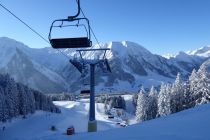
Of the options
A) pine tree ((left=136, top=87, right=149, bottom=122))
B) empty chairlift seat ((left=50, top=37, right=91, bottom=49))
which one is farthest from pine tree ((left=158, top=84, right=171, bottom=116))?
empty chairlift seat ((left=50, top=37, right=91, bottom=49))

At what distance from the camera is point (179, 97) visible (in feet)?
227

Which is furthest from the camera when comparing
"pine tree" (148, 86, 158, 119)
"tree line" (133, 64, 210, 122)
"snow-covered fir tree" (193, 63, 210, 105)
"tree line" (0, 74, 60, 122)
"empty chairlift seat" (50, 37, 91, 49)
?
A: "pine tree" (148, 86, 158, 119)

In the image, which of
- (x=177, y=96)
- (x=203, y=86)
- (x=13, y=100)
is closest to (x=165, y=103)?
(x=177, y=96)

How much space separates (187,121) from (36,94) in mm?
102695

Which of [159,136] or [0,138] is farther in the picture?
[0,138]

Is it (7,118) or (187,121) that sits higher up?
(187,121)

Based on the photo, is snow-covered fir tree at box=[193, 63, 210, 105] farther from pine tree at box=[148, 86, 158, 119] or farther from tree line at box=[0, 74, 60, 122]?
tree line at box=[0, 74, 60, 122]

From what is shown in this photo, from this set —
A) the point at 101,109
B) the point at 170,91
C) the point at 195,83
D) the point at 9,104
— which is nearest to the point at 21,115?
the point at 9,104

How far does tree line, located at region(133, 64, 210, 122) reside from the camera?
195 ft

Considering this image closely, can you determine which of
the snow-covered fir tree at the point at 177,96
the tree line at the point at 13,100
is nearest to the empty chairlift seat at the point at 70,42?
the snow-covered fir tree at the point at 177,96

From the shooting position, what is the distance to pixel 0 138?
61125mm

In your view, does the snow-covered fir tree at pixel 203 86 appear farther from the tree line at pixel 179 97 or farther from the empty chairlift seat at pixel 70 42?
the empty chairlift seat at pixel 70 42

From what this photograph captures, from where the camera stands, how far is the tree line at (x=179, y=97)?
59469 mm

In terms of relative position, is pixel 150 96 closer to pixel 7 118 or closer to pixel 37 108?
pixel 7 118
